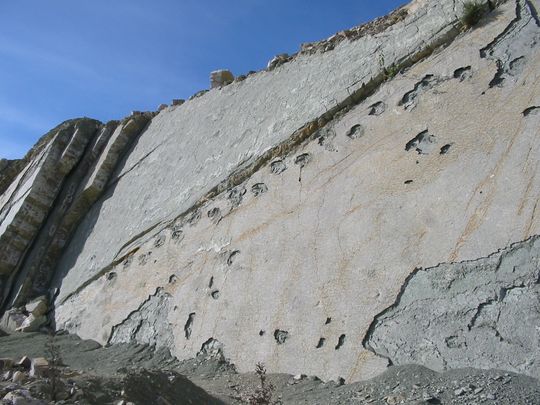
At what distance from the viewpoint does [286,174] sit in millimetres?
4672

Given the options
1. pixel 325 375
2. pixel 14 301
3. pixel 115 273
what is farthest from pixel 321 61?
pixel 14 301

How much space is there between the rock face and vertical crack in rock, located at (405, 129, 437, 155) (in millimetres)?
17

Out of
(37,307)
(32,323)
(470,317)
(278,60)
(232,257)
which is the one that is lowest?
(470,317)

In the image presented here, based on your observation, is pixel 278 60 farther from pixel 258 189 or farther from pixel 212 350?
pixel 212 350

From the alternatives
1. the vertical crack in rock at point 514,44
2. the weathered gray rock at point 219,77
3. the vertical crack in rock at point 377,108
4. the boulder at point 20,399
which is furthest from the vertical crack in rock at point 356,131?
the weathered gray rock at point 219,77

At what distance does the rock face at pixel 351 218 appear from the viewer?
312 centimetres

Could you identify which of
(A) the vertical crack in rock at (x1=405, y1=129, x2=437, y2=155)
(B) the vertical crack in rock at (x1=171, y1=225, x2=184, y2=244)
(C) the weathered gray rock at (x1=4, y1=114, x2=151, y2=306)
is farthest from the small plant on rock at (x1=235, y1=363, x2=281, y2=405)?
(C) the weathered gray rock at (x1=4, y1=114, x2=151, y2=306)

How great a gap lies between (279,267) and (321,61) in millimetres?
2444

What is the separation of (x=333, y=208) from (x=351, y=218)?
0.70 feet

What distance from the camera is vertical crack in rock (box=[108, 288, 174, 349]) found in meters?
4.59

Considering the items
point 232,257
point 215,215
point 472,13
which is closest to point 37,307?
point 215,215

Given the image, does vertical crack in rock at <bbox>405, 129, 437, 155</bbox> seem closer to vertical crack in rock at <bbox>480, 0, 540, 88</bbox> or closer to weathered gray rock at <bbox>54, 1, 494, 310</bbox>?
vertical crack in rock at <bbox>480, 0, 540, 88</bbox>

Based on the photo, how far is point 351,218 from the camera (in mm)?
3830

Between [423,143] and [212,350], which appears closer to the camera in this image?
[423,143]
